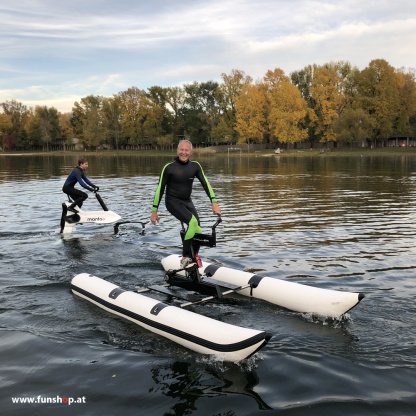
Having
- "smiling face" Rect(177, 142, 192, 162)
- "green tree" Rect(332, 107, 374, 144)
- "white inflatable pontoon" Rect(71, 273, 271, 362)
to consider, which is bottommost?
"white inflatable pontoon" Rect(71, 273, 271, 362)

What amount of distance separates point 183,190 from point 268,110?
261 ft

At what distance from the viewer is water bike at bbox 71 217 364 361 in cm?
598

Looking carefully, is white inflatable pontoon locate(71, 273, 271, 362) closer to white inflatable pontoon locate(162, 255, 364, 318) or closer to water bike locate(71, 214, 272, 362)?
water bike locate(71, 214, 272, 362)

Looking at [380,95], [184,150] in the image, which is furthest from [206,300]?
[380,95]

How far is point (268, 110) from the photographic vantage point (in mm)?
84688

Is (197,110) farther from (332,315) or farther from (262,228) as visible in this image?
(332,315)

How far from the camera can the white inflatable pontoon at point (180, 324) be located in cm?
582

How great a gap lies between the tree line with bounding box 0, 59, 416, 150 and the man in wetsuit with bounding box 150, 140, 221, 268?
7248cm

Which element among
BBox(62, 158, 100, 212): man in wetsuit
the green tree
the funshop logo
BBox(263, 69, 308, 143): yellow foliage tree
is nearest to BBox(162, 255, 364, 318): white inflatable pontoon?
the funshop logo

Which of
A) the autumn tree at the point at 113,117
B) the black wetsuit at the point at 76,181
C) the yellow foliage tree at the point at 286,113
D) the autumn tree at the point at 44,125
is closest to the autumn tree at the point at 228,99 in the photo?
the yellow foliage tree at the point at 286,113

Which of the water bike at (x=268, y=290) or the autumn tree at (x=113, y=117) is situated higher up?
the autumn tree at (x=113, y=117)

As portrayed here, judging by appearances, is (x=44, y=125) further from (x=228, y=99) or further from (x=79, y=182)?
(x=79, y=182)

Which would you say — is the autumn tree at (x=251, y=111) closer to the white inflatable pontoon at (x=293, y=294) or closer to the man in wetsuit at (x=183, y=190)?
the white inflatable pontoon at (x=293, y=294)

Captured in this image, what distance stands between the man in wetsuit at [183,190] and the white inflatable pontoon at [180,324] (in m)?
1.38
